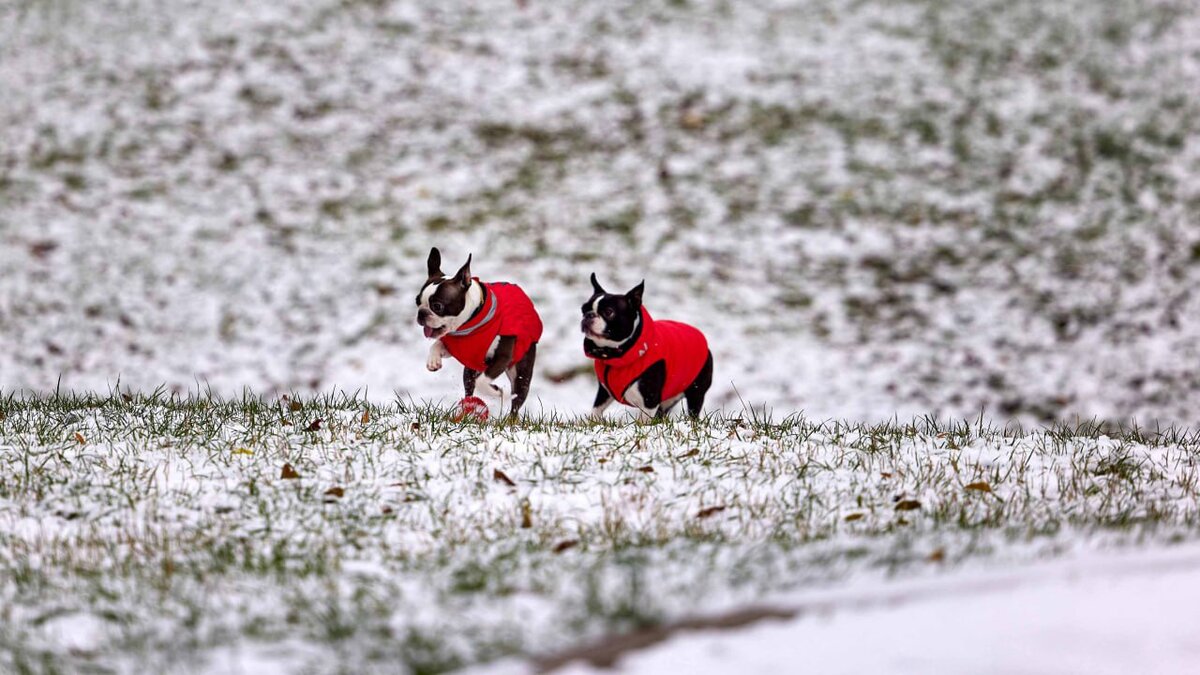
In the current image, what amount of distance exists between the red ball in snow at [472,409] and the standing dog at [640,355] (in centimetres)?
75

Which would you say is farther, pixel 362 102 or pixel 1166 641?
pixel 362 102

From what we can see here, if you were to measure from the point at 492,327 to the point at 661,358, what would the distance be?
1.04 meters

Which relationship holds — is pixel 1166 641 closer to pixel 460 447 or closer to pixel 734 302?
pixel 460 447

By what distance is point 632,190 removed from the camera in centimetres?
1072

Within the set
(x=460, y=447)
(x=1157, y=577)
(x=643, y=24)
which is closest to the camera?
(x=1157, y=577)

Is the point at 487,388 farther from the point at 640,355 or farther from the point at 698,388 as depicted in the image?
the point at 698,388

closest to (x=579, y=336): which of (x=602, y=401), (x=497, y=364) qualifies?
(x=602, y=401)

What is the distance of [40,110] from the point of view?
11797 mm

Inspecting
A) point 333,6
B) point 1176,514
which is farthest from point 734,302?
point 333,6

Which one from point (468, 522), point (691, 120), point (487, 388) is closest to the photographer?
point (468, 522)

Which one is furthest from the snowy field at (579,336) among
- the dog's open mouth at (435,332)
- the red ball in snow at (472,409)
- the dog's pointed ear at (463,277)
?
the dog's pointed ear at (463,277)

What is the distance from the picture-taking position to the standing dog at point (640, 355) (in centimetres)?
561

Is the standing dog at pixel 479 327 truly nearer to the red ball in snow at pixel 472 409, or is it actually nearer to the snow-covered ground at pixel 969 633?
the red ball in snow at pixel 472 409

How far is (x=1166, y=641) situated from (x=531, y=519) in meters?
2.42
